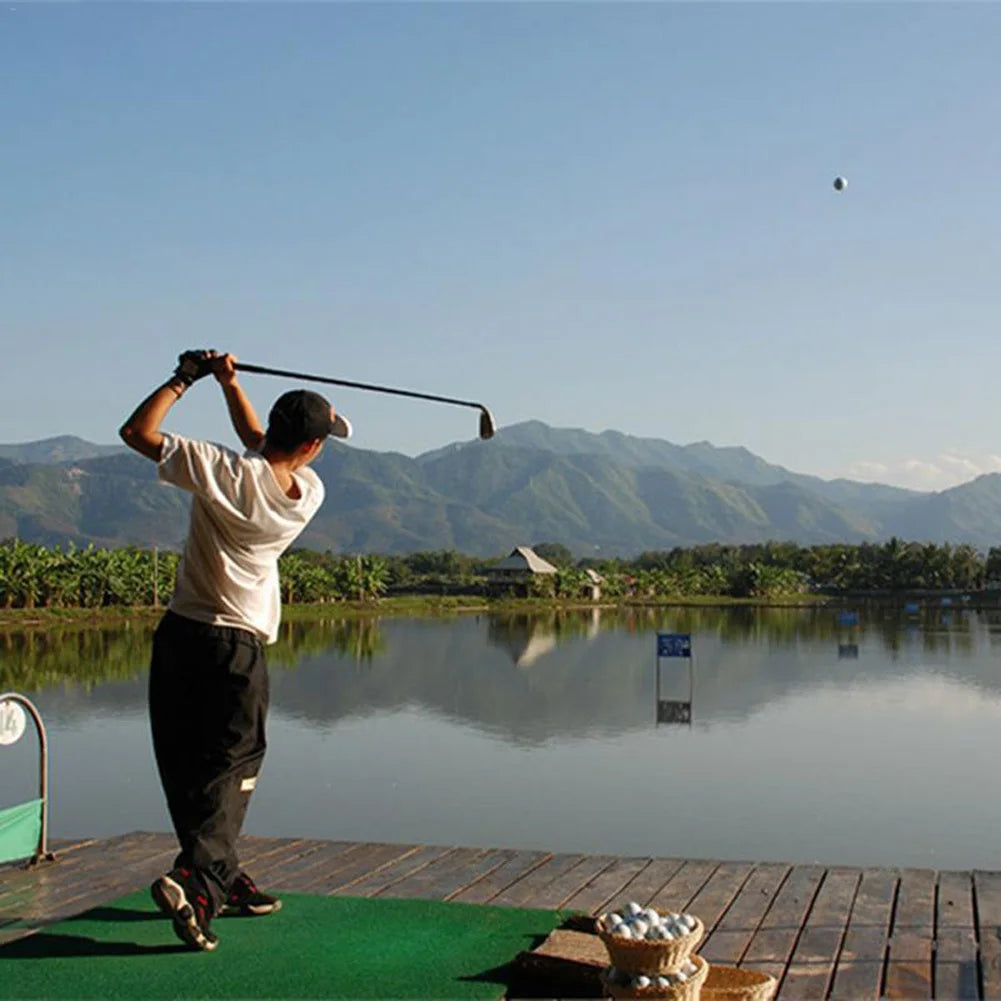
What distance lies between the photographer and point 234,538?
11.5 feet

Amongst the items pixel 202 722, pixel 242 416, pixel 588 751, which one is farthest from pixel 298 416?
pixel 588 751

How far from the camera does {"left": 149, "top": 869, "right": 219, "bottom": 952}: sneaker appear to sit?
3.35m

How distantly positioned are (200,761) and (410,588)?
61946 mm

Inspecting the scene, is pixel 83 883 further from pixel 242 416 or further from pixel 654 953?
pixel 654 953

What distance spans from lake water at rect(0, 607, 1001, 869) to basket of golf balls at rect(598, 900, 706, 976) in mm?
6496

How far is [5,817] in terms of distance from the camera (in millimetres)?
4844

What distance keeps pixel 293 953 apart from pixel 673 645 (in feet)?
55.4

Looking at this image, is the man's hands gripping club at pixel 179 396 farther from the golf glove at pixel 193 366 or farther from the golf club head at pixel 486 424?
the golf club head at pixel 486 424

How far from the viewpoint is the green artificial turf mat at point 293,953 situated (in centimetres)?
313

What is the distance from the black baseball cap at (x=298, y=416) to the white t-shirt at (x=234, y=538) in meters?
0.11

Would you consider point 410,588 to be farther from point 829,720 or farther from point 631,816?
point 631,816

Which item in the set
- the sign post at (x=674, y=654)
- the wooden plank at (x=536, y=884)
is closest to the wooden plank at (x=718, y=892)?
the wooden plank at (x=536, y=884)

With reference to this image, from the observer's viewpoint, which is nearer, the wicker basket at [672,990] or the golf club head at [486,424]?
the wicker basket at [672,990]

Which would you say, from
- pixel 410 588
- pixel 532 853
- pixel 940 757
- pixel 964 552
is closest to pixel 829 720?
pixel 940 757
